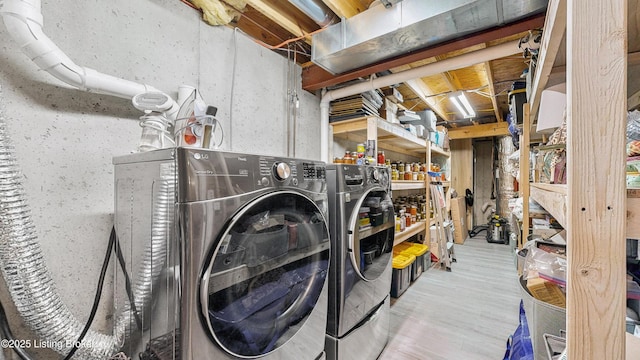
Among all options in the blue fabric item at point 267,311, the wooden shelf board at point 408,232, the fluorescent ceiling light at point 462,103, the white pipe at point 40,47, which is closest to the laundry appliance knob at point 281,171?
the blue fabric item at point 267,311

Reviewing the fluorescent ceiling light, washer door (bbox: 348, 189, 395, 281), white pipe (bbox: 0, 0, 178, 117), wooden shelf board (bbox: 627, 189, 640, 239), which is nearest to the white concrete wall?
white pipe (bbox: 0, 0, 178, 117)

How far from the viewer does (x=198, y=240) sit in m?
0.74

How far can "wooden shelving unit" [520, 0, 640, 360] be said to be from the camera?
0.51m

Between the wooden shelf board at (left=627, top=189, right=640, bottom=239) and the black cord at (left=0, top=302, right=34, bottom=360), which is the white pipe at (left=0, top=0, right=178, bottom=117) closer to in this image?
the black cord at (left=0, top=302, right=34, bottom=360)

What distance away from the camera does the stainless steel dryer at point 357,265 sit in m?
1.42

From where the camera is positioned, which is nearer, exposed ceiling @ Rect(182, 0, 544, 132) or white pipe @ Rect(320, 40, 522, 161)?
exposed ceiling @ Rect(182, 0, 544, 132)

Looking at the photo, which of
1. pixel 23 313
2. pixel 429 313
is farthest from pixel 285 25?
pixel 429 313

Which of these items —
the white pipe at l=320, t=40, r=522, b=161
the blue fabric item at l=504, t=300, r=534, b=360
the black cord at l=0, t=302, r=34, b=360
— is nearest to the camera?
the black cord at l=0, t=302, r=34, b=360

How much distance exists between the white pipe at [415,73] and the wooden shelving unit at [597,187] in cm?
145

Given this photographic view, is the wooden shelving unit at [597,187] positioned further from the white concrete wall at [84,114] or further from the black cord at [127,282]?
the white concrete wall at [84,114]

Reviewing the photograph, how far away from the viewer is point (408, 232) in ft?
10.1

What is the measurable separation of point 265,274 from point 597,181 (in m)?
1.01

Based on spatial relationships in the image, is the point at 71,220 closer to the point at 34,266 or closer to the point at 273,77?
the point at 34,266

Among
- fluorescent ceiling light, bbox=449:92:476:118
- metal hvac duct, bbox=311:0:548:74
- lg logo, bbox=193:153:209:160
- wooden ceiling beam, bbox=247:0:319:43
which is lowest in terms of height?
lg logo, bbox=193:153:209:160
